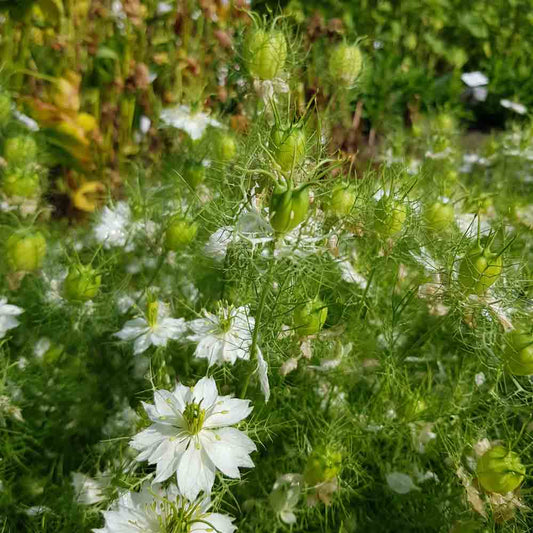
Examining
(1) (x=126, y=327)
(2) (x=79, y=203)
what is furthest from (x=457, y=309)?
(2) (x=79, y=203)

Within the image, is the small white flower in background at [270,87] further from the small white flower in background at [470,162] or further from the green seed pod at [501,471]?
the small white flower in background at [470,162]

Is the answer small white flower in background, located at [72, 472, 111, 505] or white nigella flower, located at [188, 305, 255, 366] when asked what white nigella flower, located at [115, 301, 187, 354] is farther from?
small white flower in background, located at [72, 472, 111, 505]

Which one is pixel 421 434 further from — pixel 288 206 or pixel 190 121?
pixel 190 121

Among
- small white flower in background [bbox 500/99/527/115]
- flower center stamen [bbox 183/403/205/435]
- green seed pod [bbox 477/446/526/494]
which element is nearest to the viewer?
flower center stamen [bbox 183/403/205/435]

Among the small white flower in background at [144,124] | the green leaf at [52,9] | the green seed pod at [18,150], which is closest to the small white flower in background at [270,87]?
the green seed pod at [18,150]

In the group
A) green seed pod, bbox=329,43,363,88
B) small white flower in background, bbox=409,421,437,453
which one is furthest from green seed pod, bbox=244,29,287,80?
small white flower in background, bbox=409,421,437,453

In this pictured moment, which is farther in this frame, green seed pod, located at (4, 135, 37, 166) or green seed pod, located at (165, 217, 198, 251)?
green seed pod, located at (4, 135, 37, 166)

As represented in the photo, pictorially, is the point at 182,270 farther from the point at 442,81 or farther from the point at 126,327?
the point at 442,81
